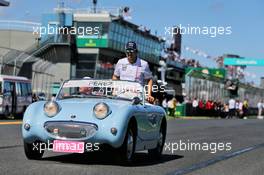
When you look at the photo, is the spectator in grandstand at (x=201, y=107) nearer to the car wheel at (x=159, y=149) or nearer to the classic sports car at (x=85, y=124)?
the car wheel at (x=159, y=149)

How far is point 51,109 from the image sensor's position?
359 inches

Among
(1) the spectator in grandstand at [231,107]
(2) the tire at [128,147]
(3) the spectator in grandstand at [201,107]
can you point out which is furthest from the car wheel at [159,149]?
(3) the spectator in grandstand at [201,107]

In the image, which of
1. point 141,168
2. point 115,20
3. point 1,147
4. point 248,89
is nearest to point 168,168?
point 141,168

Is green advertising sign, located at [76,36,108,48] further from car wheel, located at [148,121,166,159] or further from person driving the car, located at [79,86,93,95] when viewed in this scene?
person driving the car, located at [79,86,93,95]

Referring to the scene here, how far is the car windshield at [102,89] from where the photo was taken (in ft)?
33.7

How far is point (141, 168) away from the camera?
360 inches

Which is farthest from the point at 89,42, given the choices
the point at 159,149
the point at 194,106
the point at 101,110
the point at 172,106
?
the point at 101,110

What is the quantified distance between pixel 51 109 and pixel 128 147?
1.21 metres

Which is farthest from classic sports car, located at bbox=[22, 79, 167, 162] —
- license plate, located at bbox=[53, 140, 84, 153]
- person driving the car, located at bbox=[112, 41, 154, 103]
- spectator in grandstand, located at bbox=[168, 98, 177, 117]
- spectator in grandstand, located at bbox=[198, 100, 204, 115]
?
spectator in grandstand, located at bbox=[198, 100, 204, 115]

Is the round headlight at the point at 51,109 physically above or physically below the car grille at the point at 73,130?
above

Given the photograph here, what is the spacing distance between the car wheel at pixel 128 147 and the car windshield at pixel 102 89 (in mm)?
828

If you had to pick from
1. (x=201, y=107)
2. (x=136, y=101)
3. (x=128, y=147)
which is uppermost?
(x=136, y=101)

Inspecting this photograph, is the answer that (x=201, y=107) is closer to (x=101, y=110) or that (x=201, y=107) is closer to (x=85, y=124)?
(x=101, y=110)

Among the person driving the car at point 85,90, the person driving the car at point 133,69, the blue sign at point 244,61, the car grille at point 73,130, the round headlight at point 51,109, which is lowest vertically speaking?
the car grille at point 73,130
